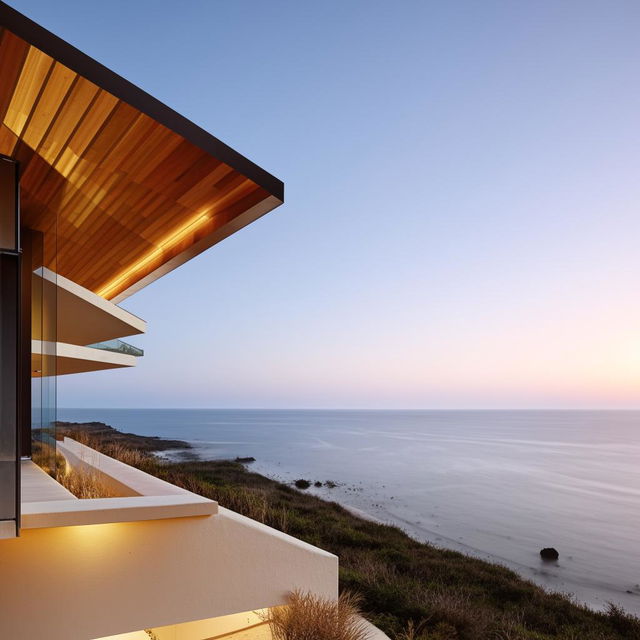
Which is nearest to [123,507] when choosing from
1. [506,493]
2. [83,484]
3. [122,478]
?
[122,478]

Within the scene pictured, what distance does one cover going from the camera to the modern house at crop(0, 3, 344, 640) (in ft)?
11.0

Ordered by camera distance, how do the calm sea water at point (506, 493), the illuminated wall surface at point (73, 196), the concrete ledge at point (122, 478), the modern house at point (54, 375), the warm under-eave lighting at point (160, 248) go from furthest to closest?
the calm sea water at point (506, 493) → the warm under-eave lighting at point (160, 248) → the concrete ledge at point (122, 478) → the modern house at point (54, 375) → the illuminated wall surface at point (73, 196)

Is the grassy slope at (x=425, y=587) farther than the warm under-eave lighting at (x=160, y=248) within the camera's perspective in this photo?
Yes

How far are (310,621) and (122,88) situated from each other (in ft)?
14.5

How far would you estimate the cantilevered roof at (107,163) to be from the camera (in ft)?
11.1

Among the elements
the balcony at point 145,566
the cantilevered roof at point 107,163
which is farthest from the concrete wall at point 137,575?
the cantilevered roof at point 107,163

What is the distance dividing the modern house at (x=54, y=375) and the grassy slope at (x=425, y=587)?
2.24m

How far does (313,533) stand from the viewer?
46.2 feet

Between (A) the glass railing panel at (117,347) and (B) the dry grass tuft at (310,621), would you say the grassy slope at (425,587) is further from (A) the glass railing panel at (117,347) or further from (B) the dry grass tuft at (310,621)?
(A) the glass railing panel at (117,347)

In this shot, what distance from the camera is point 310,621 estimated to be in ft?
14.6

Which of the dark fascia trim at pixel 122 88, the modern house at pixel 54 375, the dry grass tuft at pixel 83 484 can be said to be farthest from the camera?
the dry grass tuft at pixel 83 484

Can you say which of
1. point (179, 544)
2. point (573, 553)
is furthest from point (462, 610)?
point (573, 553)

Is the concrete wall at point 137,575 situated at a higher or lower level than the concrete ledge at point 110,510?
lower

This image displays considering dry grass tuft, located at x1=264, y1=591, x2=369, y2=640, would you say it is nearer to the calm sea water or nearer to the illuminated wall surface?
the illuminated wall surface
